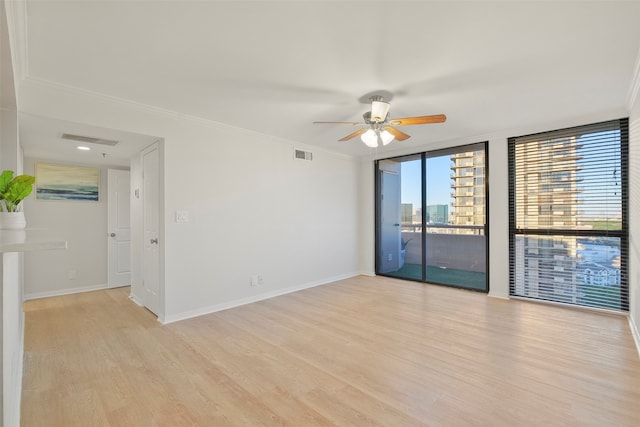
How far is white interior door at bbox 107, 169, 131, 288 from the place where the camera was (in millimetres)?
4883

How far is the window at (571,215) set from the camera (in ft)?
11.7

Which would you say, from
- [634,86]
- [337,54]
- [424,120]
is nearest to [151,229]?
[337,54]

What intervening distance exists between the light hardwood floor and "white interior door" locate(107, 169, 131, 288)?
1.16 meters

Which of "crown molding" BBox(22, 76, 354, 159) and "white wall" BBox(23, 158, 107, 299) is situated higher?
"crown molding" BBox(22, 76, 354, 159)

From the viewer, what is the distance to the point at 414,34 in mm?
1998

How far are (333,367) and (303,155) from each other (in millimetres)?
3353

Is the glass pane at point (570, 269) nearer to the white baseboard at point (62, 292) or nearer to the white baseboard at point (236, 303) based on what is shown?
the white baseboard at point (236, 303)

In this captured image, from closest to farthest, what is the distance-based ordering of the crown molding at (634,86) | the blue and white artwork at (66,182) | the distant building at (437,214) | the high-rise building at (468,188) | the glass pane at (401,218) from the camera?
the crown molding at (634,86) < the blue and white artwork at (66,182) < the high-rise building at (468,188) < the distant building at (437,214) < the glass pane at (401,218)

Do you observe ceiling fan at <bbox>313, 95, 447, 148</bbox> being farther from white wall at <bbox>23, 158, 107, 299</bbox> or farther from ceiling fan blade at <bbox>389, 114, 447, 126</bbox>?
white wall at <bbox>23, 158, 107, 299</bbox>

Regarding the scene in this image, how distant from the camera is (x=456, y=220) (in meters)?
4.88

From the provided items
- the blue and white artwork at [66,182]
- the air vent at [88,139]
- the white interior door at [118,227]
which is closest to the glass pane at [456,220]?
the air vent at [88,139]

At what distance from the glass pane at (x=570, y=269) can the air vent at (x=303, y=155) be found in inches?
132

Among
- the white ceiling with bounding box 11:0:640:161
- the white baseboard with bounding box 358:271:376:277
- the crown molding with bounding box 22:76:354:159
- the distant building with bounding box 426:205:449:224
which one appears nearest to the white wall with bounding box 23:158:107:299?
the white ceiling with bounding box 11:0:640:161

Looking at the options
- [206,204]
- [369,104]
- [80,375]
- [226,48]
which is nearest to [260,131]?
[206,204]
